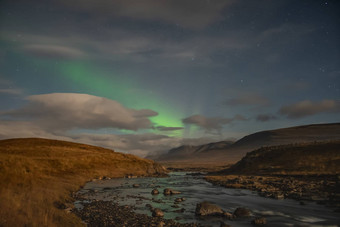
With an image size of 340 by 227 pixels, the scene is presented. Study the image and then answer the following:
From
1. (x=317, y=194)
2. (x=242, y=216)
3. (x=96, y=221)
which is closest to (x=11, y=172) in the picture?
(x=96, y=221)

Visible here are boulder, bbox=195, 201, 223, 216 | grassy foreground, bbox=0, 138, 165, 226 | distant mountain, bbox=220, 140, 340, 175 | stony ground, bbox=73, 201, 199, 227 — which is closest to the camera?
grassy foreground, bbox=0, 138, 165, 226

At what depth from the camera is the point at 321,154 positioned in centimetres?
6506

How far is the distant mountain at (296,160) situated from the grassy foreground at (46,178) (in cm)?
4096

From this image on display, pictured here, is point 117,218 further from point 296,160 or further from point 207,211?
point 296,160

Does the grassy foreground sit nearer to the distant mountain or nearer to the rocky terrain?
the rocky terrain

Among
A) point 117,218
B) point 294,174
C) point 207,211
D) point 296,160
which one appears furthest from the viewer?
point 296,160

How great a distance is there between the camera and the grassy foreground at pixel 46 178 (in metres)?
16.8

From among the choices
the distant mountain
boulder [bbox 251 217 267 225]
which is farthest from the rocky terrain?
boulder [bbox 251 217 267 225]

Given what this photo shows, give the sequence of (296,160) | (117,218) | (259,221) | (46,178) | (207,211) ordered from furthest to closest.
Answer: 1. (296,160)
2. (46,178)
3. (207,211)
4. (117,218)
5. (259,221)

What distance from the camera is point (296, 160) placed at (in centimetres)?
6694

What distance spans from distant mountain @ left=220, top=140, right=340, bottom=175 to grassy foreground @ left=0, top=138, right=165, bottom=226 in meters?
41.0

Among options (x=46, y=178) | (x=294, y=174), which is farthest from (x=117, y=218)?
(x=294, y=174)

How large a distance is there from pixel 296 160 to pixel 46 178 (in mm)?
65225

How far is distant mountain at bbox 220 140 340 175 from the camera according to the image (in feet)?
186
